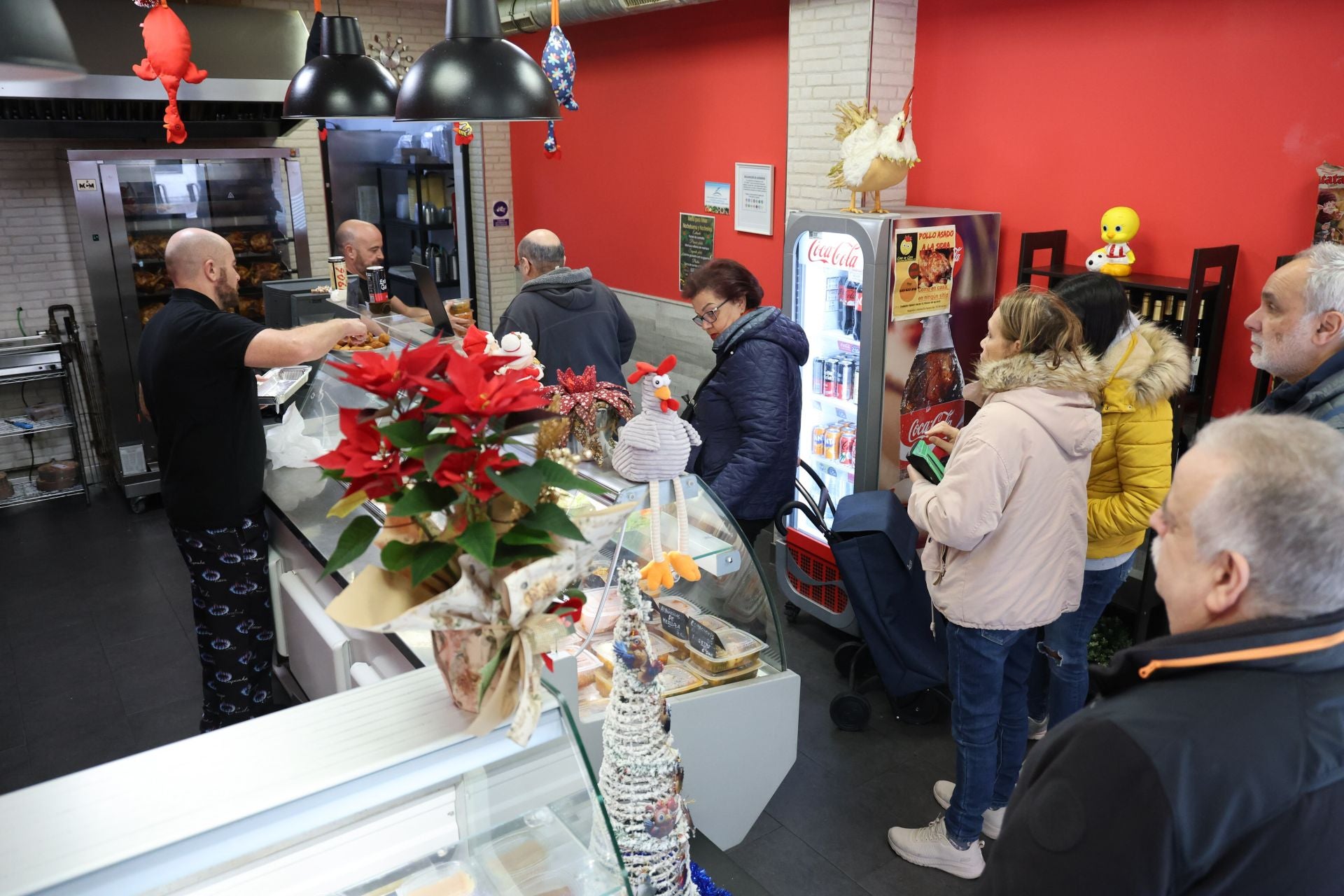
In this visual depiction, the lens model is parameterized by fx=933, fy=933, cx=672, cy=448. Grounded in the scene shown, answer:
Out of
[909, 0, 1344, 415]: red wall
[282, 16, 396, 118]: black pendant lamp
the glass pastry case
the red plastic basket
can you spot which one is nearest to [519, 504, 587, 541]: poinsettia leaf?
the glass pastry case

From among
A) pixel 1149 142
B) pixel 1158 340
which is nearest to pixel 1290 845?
pixel 1158 340

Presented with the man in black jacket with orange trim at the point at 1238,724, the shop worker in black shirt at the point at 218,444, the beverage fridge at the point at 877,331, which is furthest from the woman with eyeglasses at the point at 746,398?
the man in black jacket with orange trim at the point at 1238,724

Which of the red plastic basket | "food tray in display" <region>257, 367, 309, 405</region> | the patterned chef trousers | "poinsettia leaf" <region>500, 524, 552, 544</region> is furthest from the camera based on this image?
the red plastic basket

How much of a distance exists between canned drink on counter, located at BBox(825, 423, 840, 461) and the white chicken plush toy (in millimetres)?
2839

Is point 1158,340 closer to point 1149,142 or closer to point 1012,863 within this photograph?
point 1149,142

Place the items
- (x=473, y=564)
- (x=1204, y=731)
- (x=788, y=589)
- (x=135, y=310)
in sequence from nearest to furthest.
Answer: (x=1204, y=731) < (x=473, y=564) < (x=788, y=589) < (x=135, y=310)

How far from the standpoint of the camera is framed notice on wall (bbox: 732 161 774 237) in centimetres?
616

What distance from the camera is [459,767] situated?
4.96 ft

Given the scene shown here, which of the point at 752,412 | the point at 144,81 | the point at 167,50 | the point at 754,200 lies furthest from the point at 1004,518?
the point at 144,81

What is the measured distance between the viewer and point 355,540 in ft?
4.60

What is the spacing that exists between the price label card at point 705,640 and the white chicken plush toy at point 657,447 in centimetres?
57

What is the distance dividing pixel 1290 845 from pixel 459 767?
1209mm

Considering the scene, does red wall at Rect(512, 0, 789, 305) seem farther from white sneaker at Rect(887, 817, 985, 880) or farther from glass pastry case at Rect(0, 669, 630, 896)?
glass pastry case at Rect(0, 669, 630, 896)

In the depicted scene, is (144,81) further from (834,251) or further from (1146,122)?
(1146,122)
